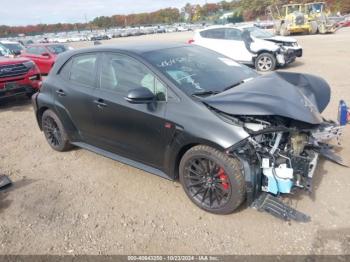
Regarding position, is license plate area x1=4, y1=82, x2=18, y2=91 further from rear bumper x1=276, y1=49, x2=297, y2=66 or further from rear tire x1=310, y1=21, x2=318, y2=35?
rear tire x1=310, y1=21, x2=318, y2=35

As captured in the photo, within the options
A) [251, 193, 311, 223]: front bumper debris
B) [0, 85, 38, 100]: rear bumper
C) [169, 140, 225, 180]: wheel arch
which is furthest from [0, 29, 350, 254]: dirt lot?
[0, 85, 38, 100]: rear bumper

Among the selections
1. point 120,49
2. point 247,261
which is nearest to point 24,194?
point 120,49

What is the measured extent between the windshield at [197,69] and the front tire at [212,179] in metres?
0.73

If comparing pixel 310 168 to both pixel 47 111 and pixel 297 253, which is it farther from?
Answer: pixel 47 111

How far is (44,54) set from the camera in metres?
14.5

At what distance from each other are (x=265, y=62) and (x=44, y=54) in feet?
30.8

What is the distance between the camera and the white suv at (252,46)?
11834mm

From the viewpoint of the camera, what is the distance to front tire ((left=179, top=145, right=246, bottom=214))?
3.24 meters

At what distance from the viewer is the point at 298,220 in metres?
3.26

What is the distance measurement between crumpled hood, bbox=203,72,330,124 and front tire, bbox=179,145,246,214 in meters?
0.49

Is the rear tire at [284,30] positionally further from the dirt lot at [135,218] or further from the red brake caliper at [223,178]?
the red brake caliper at [223,178]

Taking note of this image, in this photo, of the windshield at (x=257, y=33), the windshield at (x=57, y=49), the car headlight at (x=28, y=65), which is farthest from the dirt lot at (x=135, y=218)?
the windshield at (x=57, y=49)

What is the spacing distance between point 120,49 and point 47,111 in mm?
1916

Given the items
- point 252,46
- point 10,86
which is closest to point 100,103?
point 10,86
